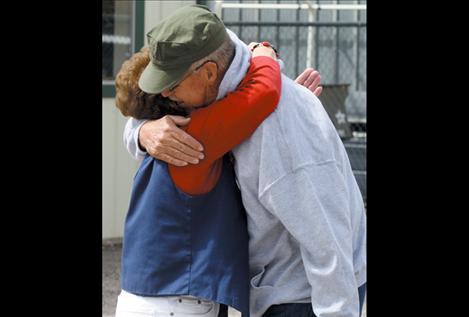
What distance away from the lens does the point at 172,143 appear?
2.73 metres

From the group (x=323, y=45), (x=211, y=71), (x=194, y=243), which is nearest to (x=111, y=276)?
(x=194, y=243)

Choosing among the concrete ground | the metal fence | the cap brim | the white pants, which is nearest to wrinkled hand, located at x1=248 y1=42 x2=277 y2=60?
the cap brim

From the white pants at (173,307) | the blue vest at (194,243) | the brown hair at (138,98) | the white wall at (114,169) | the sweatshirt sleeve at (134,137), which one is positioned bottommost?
the white wall at (114,169)

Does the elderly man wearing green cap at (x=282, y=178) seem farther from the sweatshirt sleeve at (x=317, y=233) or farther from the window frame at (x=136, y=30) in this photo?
the window frame at (x=136, y=30)

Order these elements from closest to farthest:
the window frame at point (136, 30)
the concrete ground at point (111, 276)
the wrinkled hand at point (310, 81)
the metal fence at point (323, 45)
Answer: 1. the wrinkled hand at point (310, 81)
2. the concrete ground at point (111, 276)
3. the window frame at point (136, 30)
4. the metal fence at point (323, 45)

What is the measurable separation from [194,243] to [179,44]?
1.88 ft

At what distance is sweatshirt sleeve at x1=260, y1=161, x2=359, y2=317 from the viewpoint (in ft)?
8.77

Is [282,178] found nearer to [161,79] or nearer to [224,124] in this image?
[224,124]

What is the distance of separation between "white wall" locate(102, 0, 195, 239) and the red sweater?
5574mm

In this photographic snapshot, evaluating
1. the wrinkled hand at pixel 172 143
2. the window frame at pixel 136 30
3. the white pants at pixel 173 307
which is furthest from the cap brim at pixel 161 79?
the window frame at pixel 136 30

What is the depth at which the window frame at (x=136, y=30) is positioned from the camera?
821 centimetres
